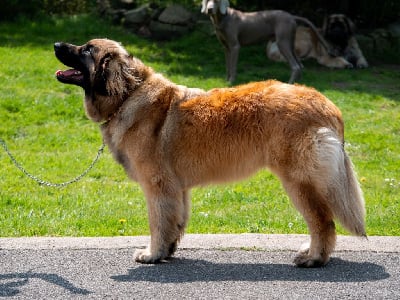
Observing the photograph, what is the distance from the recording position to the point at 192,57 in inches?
616

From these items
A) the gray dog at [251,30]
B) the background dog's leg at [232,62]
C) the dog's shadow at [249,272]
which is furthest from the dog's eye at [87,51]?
the gray dog at [251,30]

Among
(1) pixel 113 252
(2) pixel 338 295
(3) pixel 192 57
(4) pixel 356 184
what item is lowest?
(3) pixel 192 57

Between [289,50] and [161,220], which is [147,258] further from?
[289,50]

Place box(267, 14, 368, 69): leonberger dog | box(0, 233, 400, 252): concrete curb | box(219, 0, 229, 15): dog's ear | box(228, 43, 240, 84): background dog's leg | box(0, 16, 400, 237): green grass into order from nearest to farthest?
box(0, 233, 400, 252): concrete curb
box(0, 16, 400, 237): green grass
box(228, 43, 240, 84): background dog's leg
box(219, 0, 229, 15): dog's ear
box(267, 14, 368, 69): leonberger dog

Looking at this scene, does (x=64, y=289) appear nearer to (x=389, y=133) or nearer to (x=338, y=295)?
(x=338, y=295)

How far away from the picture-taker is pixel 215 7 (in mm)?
14008

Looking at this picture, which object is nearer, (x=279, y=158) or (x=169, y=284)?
(x=169, y=284)

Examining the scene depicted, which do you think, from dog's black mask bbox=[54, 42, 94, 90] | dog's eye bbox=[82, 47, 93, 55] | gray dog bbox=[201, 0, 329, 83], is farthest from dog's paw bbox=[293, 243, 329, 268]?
gray dog bbox=[201, 0, 329, 83]

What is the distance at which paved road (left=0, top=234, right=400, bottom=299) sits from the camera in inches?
182

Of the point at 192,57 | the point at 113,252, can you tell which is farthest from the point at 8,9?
the point at 113,252

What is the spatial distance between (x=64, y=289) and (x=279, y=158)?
181 cm

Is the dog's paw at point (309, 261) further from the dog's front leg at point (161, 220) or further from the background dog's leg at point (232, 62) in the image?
the background dog's leg at point (232, 62)

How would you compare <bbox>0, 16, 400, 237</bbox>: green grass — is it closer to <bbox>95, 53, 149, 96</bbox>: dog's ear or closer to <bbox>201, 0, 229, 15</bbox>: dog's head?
<bbox>201, 0, 229, 15</bbox>: dog's head

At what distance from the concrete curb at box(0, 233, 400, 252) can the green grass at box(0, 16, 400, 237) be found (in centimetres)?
35
